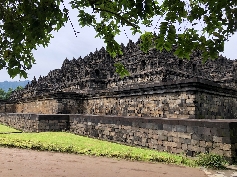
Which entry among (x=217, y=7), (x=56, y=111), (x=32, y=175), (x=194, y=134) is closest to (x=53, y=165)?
(x=32, y=175)

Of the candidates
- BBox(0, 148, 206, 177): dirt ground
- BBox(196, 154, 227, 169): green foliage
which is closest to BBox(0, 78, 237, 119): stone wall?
BBox(196, 154, 227, 169): green foliage

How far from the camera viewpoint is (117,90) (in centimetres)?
1387

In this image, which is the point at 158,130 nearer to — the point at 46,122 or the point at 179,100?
the point at 179,100

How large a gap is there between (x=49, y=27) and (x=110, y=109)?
11.5 m

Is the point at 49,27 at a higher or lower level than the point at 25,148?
higher

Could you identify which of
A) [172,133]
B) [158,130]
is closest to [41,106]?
[158,130]

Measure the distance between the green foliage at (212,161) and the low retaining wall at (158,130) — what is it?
31 centimetres

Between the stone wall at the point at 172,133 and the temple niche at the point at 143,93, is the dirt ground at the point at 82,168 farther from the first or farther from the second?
the temple niche at the point at 143,93

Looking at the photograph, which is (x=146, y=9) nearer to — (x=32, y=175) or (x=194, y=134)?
(x=32, y=175)

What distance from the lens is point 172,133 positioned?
7.29 meters

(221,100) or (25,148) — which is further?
(221,100)

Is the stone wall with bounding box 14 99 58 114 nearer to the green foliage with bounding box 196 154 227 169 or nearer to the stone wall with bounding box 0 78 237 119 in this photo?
the stone wall with bounding box 0 78 237 119

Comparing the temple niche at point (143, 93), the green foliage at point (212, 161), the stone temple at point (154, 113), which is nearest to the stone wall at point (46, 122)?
the stone temple at point (154, 113)

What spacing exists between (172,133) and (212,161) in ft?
6.43
